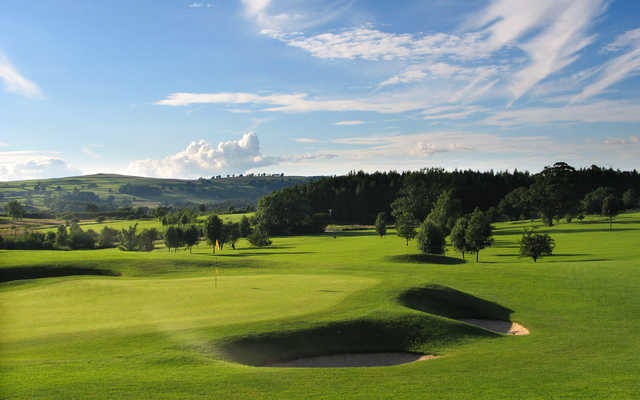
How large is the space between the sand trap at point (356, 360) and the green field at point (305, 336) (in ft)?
1.35

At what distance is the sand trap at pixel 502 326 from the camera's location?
74.0 feet

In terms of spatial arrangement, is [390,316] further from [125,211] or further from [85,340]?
[125,211]

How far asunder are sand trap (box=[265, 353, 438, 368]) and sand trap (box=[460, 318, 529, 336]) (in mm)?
7091

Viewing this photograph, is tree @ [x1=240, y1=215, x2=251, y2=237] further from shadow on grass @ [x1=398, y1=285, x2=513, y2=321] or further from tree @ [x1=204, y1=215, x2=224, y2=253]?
shadow on grass @ [x1=398, y1=285, x2=513, y2=321]

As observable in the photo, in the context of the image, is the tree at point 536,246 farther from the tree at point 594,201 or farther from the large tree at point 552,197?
the tree at point 594,201

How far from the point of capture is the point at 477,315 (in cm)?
2570

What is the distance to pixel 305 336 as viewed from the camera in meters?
18.1

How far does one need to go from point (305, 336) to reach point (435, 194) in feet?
364

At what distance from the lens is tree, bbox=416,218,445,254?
63.2 meters

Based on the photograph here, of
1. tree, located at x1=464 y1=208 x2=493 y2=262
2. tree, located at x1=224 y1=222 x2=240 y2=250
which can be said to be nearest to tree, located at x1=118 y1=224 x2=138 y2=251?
tree, located at x1=224 y1=222 x2=240 y2=250

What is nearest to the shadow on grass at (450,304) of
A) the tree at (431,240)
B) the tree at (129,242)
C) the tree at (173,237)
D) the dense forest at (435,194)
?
the tree at (431,240)

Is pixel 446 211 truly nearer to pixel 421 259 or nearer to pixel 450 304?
pixel 421 259

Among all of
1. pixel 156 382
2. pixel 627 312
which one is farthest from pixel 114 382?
pixel 627 312

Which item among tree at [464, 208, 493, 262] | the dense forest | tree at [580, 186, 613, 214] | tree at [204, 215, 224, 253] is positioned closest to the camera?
tree at [464, 208, 493, 262]
